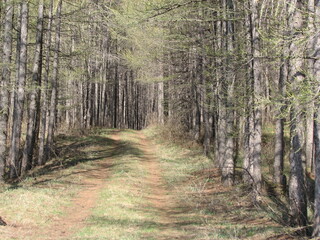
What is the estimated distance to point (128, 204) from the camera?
37.8ft

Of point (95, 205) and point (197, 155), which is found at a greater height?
point (197, 155)

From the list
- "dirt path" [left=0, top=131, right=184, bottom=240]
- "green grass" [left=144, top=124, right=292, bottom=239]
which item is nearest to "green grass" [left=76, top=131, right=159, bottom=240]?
"dirt path" [left=0, top=131, right=184, bottom=240]

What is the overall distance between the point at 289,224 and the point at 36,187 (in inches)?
348

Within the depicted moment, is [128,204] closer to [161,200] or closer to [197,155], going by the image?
[161,200]

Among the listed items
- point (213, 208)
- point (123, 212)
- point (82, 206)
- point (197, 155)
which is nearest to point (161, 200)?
point (213, 208)

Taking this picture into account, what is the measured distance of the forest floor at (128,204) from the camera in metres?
8.59

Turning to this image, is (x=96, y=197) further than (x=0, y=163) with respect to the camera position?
No

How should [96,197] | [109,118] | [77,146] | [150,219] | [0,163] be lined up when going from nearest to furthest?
1. [150,219]
2. [96,197]
3. [0,163]
4. [77,146]
5. [109,118]

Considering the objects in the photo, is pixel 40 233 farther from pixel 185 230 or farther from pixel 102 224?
pixel 185 230

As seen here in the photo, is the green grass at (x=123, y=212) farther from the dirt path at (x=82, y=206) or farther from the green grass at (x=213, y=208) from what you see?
the green grass at (x=213, y=208)

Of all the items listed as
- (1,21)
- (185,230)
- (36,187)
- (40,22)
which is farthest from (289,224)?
(1,21)

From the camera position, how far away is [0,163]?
46.1 feet

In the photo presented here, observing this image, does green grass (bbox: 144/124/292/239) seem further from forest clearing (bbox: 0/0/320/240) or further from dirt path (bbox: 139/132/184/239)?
dirt path (bbox: 139/132/184/239)

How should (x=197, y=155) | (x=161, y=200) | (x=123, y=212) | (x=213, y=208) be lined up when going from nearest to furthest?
(x=123, y=212) → (x=213, y=208) → (x=161, y=200) → (x=197, y=155)
